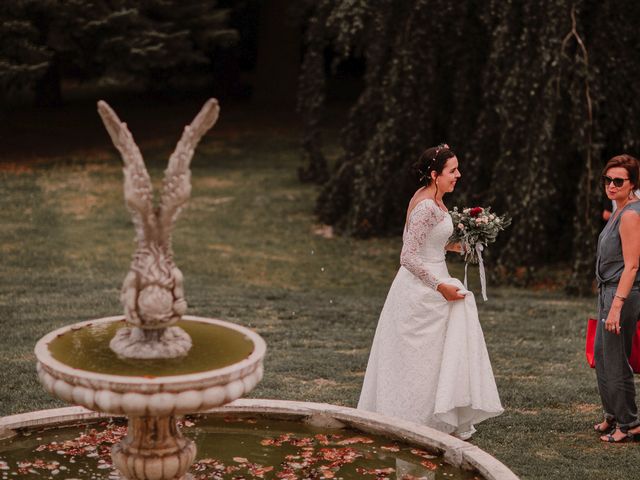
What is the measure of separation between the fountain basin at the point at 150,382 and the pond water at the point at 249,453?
1.36 meters

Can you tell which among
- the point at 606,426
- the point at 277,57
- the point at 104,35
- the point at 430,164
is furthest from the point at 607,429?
the point at 277,57

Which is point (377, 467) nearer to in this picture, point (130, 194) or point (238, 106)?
point (130, 194)

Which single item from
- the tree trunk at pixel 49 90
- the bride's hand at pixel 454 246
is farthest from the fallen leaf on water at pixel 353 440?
the tree trunk at pixel 49 90

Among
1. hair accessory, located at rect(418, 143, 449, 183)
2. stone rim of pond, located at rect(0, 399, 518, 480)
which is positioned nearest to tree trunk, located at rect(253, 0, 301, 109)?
hair accessory, located at rect(418, 143, 449, 183)

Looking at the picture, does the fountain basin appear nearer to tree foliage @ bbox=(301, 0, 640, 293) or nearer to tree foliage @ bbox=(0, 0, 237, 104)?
tree foliage @ bbox=(301, 0, 640, 293)

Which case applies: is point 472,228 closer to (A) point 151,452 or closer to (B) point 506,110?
(A) point 151,452

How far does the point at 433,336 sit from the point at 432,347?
7 centimetres

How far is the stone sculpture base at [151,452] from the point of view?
5309mm

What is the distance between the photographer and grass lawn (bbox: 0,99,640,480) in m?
8.08

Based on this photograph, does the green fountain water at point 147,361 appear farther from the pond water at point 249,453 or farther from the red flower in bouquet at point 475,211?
the red flower in bouquet at point 475,211

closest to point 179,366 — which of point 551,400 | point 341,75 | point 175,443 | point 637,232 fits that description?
point 175,443

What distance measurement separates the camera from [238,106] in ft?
88.1

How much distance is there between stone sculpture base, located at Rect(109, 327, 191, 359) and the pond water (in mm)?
1285

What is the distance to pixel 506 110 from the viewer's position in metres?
12.6
